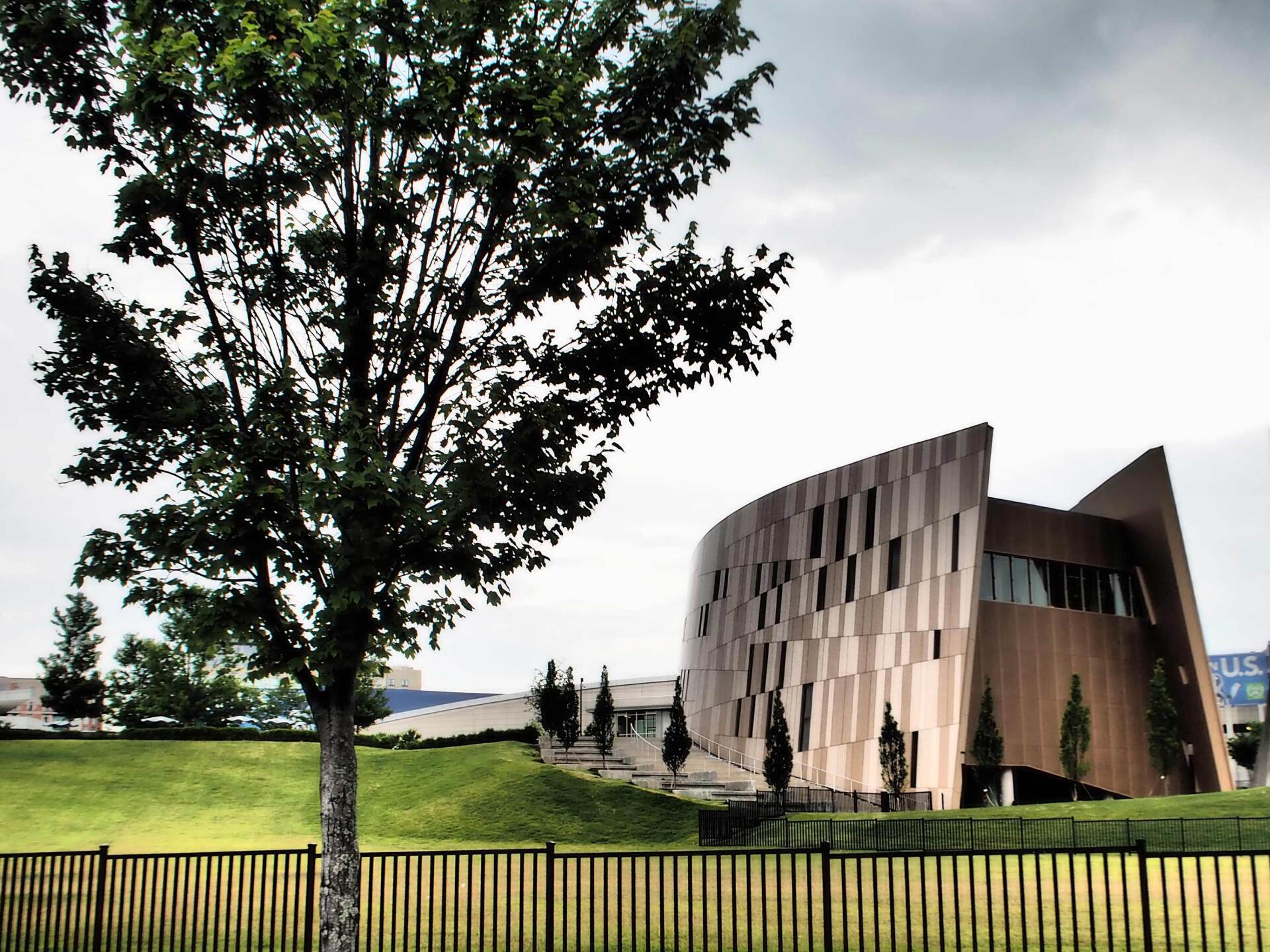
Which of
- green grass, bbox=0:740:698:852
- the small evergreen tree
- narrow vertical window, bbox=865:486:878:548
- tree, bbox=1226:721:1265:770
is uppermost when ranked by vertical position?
narrow vertical window, bbox=865:486:878:548

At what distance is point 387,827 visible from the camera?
32750 mm

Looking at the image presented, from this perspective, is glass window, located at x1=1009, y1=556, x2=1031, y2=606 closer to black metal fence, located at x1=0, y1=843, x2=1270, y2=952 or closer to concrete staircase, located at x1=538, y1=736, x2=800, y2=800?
concrete staircase, located at x1=538, y1=736, x2=800, y2=800

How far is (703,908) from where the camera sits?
10.5 metres

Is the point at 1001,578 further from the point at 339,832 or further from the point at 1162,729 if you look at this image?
the point at 339,832

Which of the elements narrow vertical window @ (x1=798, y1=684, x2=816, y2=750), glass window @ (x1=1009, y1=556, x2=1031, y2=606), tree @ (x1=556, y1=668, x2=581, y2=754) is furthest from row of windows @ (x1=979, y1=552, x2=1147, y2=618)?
tree @ (x1=556, y1=668, x2=581, y2=754)

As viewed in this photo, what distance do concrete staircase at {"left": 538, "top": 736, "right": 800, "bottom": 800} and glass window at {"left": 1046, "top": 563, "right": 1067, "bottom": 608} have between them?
1240 cm

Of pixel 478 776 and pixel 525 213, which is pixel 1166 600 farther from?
pixel 525 213

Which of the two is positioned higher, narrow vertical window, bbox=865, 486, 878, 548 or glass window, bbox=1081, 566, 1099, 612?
narrow vertical window, bbox=865, 486, 878, 548

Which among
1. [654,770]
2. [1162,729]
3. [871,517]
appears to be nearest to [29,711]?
[654,770]

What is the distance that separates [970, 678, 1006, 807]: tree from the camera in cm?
3497

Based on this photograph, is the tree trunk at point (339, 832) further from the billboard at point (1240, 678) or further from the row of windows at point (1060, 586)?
the billboard at point (1240, 678)

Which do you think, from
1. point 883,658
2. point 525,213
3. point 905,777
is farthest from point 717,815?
point 525,213

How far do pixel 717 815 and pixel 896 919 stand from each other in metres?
14.2

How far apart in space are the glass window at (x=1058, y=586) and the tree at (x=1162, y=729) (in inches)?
153
